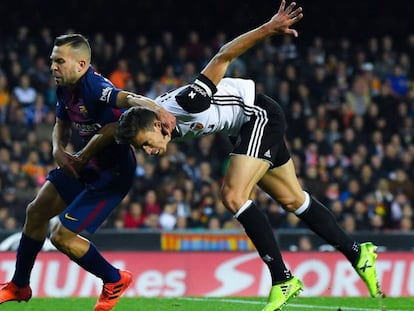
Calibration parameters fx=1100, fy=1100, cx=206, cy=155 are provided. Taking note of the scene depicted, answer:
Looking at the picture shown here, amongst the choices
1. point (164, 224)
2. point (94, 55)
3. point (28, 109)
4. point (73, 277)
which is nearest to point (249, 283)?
point (73, 277)

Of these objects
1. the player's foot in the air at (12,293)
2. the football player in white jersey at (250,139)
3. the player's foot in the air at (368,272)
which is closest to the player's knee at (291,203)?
the football player in white jersey at (250,139)

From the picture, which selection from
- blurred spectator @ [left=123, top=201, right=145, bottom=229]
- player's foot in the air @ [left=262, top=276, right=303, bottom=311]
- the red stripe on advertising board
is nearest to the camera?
player's foot in the air @ [left=262, top=276, right=303, bottom=311]

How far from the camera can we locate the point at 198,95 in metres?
7.59

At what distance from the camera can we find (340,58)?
20188 mm

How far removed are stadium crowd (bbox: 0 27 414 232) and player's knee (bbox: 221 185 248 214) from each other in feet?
26.7

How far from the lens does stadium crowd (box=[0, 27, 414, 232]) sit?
53.2 ft

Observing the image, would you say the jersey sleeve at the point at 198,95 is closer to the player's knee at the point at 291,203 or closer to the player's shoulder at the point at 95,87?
the player's shoulder at the point at 95,87

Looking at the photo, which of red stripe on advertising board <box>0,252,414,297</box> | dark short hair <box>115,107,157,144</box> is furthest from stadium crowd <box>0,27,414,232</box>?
dark short hair <box>115,107,157,144</box>

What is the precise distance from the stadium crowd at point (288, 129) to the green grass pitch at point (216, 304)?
6345 mm

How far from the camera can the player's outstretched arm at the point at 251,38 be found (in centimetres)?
755

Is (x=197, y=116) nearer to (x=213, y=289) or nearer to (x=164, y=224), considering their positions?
(x=213, y=289)

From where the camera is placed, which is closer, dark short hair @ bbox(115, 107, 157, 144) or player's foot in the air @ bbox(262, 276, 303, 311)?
dark short hair @ bbox(115, 107, 157, 144)

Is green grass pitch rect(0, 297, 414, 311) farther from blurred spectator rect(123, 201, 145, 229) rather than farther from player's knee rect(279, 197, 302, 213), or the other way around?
blurred spectator rect(123, 201, 145, 229)

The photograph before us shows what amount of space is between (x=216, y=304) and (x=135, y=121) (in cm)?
233
